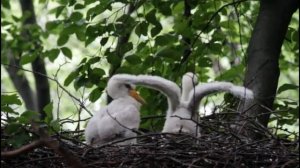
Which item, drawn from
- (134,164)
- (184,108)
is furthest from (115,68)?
(134,164)

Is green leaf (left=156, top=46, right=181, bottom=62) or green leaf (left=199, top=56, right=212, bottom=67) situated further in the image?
green leaf (left=199, top=56, right=212, bottom=67)

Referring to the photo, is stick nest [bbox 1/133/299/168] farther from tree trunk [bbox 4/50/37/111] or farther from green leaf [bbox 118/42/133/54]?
tree trunk [bbox 4/50/37/111]

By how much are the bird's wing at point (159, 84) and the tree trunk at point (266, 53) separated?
60cm

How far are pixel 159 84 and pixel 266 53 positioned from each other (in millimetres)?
1190

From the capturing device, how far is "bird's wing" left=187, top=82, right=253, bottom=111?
6699mm

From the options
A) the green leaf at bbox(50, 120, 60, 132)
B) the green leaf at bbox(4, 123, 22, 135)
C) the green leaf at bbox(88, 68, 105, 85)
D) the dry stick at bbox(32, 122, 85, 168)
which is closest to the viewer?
the dry stick at bbox(32, 122, 85, 168)

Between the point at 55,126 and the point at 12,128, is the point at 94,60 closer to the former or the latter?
the point at 55,126

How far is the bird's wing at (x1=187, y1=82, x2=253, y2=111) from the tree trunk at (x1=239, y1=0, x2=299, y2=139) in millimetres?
437

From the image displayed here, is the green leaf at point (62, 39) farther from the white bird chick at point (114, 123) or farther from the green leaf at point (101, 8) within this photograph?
the white bird chick at point (114, 123)

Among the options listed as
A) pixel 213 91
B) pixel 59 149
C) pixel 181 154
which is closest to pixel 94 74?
pixel 213 91

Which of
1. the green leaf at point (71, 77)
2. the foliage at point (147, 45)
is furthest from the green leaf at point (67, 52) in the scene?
the green leaf at point (71, 77)

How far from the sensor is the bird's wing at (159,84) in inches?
275

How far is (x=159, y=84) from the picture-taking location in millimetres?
7031

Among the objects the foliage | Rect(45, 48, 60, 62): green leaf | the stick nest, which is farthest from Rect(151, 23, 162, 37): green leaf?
the stick nest
